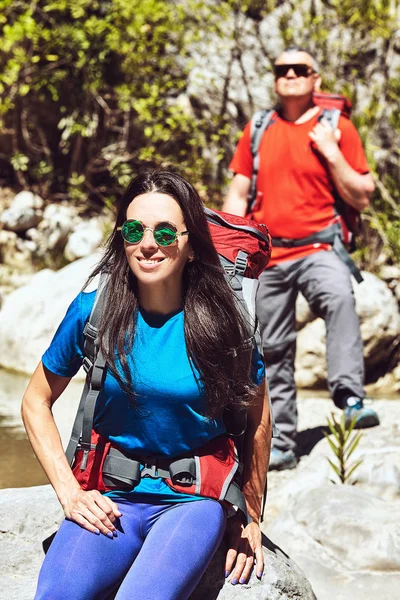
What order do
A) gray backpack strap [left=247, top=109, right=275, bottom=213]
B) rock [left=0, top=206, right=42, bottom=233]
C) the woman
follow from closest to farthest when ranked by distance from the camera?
1. the woman
2. gray backpack strap [left=247, top=109, right=275, bottom=213]
3. rock [left=0, top=206, right=42, bottom=233]

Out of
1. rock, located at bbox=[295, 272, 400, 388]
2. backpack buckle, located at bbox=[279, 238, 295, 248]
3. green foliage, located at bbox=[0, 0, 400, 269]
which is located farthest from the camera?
green foliage, located at bbox=[0, 0, 400, 269]

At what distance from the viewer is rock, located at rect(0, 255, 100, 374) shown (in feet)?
23.9

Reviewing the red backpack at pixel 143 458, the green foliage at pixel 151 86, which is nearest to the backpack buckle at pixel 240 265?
the red backpack at pixel 143 458

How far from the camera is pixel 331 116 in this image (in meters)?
4.72

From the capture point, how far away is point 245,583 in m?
2.46

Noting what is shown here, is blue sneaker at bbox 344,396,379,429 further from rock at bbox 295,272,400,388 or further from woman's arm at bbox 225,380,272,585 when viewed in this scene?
rock at bbox 295,272,400,388

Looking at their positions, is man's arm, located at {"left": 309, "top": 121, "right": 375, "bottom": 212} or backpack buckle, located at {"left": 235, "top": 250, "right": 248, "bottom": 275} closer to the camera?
backpack buckle, located at {"left": 235, "top": 250, "right": 248, "bottom": 275}

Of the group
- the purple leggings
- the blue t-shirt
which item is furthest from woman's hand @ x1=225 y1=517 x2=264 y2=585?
the blue t-shirt

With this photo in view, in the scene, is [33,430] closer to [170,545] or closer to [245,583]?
[170,545]

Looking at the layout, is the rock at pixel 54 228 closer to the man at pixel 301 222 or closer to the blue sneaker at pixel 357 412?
the man at pixel 301 222

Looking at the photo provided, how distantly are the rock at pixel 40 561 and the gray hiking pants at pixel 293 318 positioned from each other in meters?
1.95

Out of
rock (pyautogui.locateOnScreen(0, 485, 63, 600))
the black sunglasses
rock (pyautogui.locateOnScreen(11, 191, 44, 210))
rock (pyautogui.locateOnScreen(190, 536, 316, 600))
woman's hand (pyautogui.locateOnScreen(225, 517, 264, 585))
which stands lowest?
rock (pyautogui.locateOnScreen(11, 191, 44, 210))

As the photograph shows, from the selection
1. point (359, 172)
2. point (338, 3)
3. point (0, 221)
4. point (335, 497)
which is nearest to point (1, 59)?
point (0, 221)

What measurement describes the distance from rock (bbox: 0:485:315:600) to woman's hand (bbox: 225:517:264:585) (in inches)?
1.2
